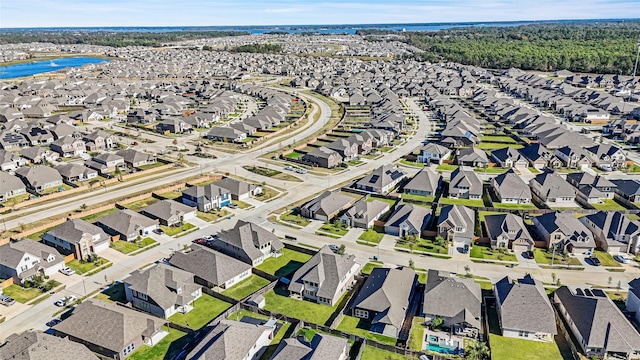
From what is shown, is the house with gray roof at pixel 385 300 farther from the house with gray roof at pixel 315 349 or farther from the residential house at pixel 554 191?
the residential house at pixel 554 191

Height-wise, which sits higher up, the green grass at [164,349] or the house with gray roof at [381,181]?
the house with gray roof at [381,181]

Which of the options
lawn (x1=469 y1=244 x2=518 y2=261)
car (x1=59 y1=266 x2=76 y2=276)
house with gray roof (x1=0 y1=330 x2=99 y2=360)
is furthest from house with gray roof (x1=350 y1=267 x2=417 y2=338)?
car (x1=59 y1=266 x2=76 y2=276)

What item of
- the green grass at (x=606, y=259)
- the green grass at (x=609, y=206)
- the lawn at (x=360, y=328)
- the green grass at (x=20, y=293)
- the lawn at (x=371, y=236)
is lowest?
the green grass at (x=20, y=293)

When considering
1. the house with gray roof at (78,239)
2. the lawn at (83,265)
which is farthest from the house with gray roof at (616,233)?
the house with gray roof at (78,239)

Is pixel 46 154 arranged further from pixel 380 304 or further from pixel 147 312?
pixel 380 304

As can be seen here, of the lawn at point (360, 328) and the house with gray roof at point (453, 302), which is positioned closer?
the lawn at point (360, 328)

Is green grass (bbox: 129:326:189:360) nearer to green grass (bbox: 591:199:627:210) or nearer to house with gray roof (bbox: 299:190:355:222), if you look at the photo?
house with gray roof (bbox: 299:190:355:222)

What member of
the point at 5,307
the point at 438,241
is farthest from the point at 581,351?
the point at 5,307
